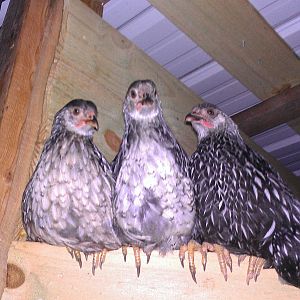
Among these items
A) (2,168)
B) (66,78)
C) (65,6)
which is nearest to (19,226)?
(2,168)

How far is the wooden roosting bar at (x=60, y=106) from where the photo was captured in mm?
1601

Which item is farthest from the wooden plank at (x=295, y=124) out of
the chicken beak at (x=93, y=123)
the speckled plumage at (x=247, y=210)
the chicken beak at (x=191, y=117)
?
the chicken beak at (x=93, y=123)

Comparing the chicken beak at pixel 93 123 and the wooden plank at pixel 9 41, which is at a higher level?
the wooden plank at pixel 9 41

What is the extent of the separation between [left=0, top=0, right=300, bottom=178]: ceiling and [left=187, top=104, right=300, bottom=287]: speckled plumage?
0.71 metres

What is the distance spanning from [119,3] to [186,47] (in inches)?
17.6

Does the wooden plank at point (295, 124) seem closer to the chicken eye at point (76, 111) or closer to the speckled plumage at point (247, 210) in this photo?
the speckled plumage at point (247, 210)

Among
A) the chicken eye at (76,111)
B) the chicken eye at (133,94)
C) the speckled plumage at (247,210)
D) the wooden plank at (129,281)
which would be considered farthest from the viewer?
the chicken eye at (133,94)

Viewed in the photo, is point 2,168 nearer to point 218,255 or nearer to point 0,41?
point 0,41

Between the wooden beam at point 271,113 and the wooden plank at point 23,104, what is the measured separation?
54.7 inches

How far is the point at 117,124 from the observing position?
89.6 inches

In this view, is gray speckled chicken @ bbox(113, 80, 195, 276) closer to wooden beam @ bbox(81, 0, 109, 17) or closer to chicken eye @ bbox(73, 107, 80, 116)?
Result: chicken eye @ bbox(73, 107, 80, 116)

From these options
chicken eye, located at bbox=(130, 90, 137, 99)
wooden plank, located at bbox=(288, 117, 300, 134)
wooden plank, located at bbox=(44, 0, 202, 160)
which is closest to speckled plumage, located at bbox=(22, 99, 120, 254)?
wooden plank, located at bbox=(44, 0, 202, 160)

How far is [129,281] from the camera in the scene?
5.25 ft

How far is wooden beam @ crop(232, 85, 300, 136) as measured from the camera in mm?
2775
